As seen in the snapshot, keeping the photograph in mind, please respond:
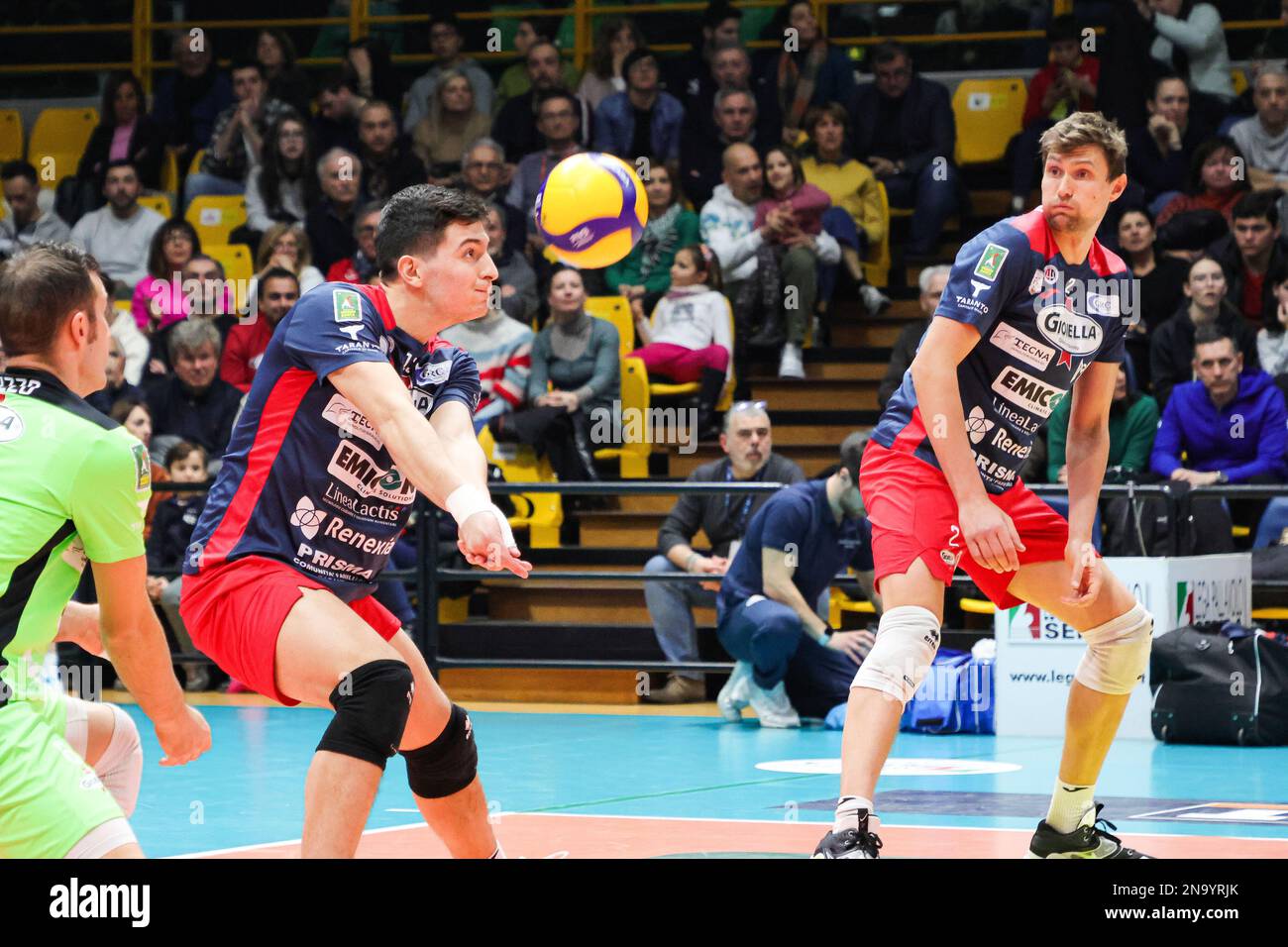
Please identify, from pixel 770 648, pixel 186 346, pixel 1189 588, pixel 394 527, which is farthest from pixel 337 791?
pixel 186 346

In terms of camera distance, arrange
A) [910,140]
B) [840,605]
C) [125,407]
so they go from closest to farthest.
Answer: [840,605] → [125,407] → [910,140]

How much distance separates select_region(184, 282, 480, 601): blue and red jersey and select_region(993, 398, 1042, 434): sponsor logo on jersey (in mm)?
1774

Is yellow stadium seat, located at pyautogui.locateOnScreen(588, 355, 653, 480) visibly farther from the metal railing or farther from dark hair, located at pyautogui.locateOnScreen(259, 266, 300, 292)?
the metal railing

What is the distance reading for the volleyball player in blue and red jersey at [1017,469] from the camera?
5.08 meters

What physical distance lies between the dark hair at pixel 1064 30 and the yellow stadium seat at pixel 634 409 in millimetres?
4204

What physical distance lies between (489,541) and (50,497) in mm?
924

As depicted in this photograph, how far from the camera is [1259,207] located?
11.8 meters

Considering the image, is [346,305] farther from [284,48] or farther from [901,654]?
[284,48]

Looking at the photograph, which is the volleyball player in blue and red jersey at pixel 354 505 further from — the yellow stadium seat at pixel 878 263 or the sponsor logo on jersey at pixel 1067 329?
the yellow stadium seat at pixel 878 263

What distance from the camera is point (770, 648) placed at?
31.6ft

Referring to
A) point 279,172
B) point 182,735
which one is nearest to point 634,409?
point 279,172

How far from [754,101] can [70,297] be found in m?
11.2

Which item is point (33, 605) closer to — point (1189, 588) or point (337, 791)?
point (337, 791)

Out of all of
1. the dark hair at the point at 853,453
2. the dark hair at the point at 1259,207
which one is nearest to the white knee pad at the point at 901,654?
the dark hair at the point at 853,453
